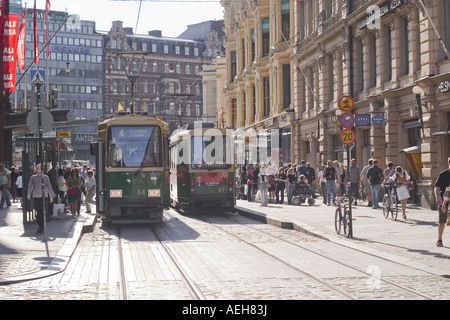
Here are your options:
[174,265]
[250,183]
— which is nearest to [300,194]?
[250,183]

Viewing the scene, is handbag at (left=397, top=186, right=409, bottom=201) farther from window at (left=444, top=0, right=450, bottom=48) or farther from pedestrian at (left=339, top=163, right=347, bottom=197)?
pedestrian at (left=339, top=163, right=347, bottom=197)

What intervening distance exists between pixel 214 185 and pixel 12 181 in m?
12.7

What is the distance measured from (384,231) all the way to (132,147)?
7.27m

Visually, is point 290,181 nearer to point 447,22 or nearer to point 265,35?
point 447,22

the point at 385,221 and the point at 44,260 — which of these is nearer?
the point at 44,260

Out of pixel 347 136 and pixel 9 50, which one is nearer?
pixel 347 136

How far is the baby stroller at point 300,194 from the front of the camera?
31453 mm

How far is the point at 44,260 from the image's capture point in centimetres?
1362

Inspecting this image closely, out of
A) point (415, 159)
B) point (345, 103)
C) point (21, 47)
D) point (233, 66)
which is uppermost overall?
point (233, 66)

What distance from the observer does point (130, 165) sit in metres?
21.9

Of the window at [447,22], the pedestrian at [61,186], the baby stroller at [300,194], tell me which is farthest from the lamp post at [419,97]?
the pedestrian at [61,186]

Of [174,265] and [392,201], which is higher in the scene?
[392,201]
